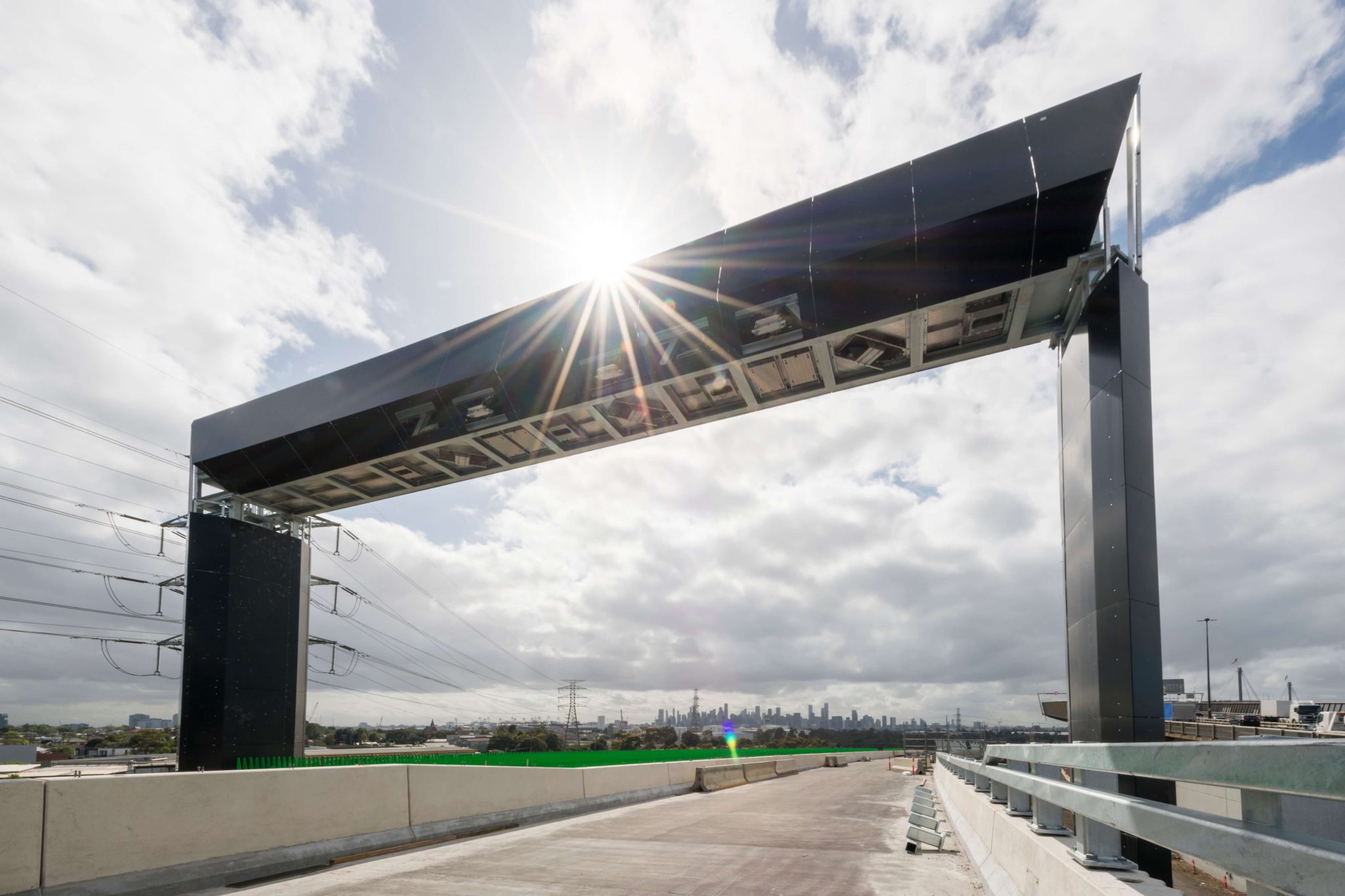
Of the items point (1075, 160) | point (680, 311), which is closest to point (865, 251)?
point (1075, 160)

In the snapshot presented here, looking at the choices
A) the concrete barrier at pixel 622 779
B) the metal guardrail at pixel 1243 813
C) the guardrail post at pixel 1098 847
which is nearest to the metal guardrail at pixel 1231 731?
the concrete barrier at pixel 622 779

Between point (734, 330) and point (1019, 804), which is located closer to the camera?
point (1019, 804)

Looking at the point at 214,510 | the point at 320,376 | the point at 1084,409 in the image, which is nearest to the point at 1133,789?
the point at 1084,409

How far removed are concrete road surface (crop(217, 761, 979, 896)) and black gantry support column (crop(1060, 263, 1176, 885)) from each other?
250 cm

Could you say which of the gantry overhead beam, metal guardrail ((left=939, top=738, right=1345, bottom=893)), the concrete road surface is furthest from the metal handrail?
the gantry overhead beam

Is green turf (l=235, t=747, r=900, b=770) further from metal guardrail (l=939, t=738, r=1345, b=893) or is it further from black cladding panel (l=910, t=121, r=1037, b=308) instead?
metal guardrail (l=939, t=738, r=1345, b=893)

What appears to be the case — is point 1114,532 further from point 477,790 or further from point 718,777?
point 718,777

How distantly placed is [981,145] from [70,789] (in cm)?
1377

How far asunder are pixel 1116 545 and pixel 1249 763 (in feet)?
27.6

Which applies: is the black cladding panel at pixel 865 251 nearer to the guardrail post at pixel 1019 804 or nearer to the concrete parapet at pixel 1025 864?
the concrete parapet at pixel 1025 864

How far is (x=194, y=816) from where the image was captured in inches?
334

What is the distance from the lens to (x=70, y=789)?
750 cm

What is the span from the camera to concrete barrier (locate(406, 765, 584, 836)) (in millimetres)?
11867

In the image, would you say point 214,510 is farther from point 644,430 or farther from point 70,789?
point 70,789
